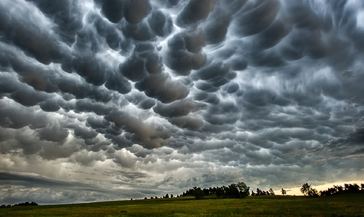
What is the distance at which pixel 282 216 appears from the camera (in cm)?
5481

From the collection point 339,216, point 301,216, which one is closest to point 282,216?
point 301,216

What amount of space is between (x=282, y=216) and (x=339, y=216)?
8225 millimetres

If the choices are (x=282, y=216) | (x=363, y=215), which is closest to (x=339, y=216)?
(x=363, y=215)

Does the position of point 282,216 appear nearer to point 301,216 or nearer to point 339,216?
point 301,216

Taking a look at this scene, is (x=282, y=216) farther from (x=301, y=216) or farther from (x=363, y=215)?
(x=363, y=215)

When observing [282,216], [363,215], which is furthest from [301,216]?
[363,215]

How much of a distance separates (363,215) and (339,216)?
9.68ft

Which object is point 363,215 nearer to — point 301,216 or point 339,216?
point 339,216

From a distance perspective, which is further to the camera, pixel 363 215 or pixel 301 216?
pixel 301 216

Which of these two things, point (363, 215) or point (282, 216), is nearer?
point (363, 215)

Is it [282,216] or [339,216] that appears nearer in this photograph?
[339,216]

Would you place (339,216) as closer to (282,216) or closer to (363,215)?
(363,215)

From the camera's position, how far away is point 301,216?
53188 millimetres

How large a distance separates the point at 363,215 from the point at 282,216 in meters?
11.0
